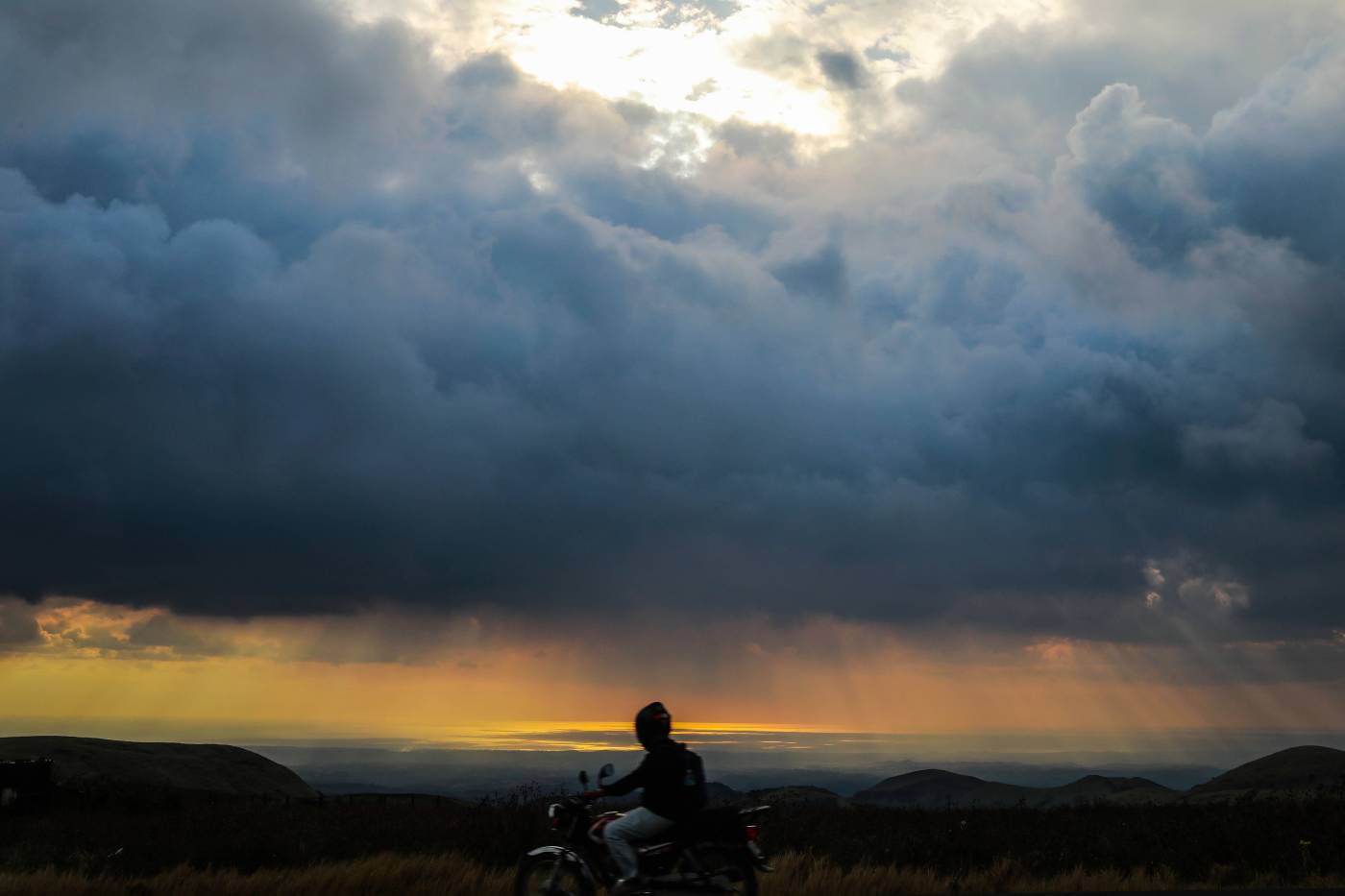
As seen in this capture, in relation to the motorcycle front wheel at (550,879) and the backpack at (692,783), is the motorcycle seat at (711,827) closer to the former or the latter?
the backpack at (692,783)

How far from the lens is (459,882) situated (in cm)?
1533

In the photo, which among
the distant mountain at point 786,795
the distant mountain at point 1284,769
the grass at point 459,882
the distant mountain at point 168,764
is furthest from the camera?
the distant mountain at point 168,764

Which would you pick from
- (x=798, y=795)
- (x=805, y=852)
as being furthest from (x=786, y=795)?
(x=805, y=852)

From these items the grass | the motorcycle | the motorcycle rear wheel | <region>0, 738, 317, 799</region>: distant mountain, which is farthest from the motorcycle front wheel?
<region>0, 738, 317, 799</region>: distant mountain

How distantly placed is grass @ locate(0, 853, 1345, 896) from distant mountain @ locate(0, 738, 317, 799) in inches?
1085

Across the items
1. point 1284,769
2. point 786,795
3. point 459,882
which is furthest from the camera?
point 1284,769

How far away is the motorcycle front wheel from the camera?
11328 millimetres

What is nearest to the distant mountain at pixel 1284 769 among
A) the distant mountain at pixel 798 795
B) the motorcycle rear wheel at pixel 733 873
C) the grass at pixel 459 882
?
the distant mountain at pixel 798 795

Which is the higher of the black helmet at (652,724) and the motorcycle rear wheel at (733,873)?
the black helmet at (652,724)

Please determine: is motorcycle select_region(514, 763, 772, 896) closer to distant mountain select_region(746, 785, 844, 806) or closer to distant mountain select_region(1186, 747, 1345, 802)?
distant mountain select_region(746, 785, 844, 806)

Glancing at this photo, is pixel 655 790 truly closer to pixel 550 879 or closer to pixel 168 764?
pixel 550 879

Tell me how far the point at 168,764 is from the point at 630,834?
160 ft

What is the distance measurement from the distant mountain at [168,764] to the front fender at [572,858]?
34002 millimetres

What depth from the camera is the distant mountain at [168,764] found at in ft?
154
